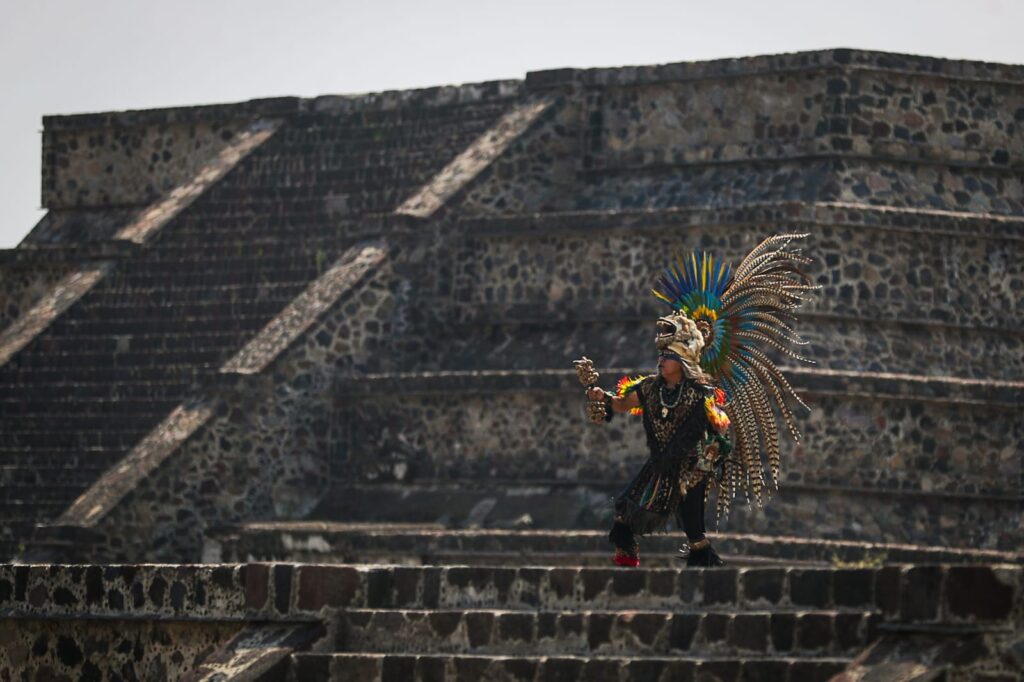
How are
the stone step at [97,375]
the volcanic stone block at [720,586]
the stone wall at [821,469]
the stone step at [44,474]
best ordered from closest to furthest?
the volcanic stone block at [720,586] < the stone wall at [821,469] < the stone step at [44,474] < the stone step at [97,375]

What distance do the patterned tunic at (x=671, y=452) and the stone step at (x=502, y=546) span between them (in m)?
4.00

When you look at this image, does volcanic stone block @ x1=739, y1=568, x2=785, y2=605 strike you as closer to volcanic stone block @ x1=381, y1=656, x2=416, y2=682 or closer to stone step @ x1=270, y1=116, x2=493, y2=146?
volcanic stone block @ x1=381, y1=656, x2=416, y2=682

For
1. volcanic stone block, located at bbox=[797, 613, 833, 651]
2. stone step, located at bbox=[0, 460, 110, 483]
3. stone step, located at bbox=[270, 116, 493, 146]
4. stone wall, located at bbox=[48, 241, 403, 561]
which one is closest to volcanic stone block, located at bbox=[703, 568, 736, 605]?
volcanic stone block, located at bbox=[797, 613, 833, 651]

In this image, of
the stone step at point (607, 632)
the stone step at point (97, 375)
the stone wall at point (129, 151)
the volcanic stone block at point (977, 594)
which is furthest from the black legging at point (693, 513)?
the stone wall at point (129, 151)

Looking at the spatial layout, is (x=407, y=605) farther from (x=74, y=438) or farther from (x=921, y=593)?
(x=74, y=438)

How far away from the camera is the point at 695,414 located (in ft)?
67.8

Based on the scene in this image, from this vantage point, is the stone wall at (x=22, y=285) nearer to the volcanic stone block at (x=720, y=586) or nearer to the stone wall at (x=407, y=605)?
the stone wall at (x=407, y=605)

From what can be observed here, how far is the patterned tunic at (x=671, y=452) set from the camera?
2067 centimetres

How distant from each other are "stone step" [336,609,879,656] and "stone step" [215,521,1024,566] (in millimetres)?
6152

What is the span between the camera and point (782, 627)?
1758cm

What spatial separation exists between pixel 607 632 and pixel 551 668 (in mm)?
443

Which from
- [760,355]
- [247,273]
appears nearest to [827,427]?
[760,355]

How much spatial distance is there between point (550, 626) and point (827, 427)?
29.9 feet

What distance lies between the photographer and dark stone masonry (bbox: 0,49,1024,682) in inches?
1065
